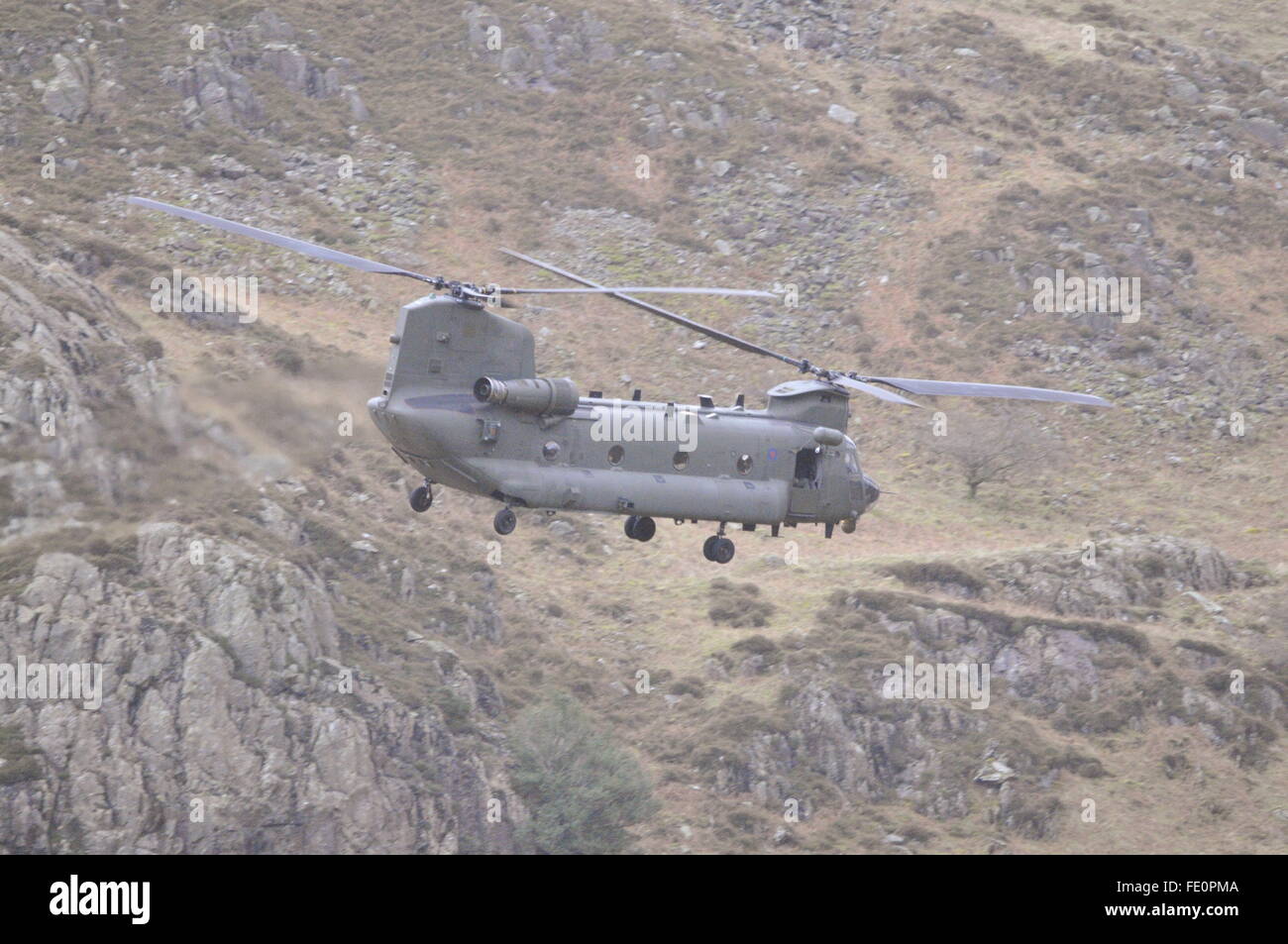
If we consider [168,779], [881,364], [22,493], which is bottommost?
[168,779]

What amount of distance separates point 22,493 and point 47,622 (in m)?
3.71

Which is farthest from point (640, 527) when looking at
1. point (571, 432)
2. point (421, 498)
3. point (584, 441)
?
point (421, 498)

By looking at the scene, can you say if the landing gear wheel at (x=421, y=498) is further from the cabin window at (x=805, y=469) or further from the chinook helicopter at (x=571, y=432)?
the cabin window at (x=805, y=469)

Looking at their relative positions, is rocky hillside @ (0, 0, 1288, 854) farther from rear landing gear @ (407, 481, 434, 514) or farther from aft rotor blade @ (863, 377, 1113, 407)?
aft rotor blade @ (863, 377, 1113, 407)

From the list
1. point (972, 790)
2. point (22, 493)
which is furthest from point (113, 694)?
point (972, 790)

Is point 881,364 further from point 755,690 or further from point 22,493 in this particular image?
point 22,493

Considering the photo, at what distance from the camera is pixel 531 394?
31266 mm

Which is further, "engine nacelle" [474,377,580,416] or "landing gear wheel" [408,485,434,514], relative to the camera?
"landing gear wheel" [408,485,434,514]

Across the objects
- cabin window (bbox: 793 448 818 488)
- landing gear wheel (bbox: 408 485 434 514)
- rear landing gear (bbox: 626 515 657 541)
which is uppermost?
cabin window (bbox: 793 448 818 488)

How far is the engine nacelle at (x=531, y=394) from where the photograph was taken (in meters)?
31.0

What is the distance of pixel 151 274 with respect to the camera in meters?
61.7

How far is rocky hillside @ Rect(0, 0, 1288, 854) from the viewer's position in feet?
151

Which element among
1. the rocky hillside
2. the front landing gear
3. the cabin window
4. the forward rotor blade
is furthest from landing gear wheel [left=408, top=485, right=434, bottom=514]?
the rocky hillside

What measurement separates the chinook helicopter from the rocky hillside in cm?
1670
